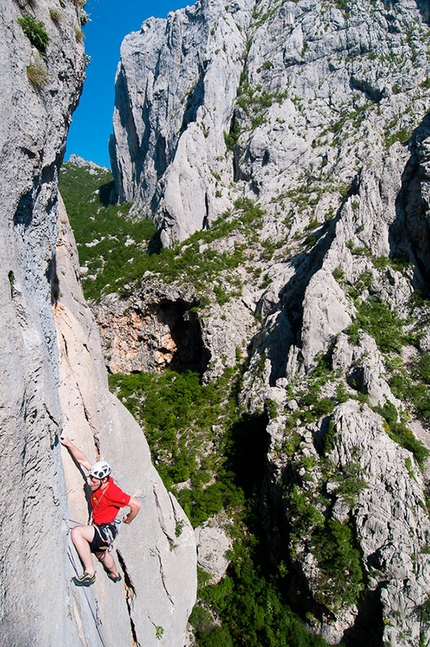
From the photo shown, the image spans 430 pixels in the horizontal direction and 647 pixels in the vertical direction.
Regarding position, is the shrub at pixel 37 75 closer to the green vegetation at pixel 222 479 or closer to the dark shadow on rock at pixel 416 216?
the green vegetation at pixel 222 479

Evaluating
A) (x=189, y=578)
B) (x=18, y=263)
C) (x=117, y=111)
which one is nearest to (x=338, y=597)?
(x=189, y=578)

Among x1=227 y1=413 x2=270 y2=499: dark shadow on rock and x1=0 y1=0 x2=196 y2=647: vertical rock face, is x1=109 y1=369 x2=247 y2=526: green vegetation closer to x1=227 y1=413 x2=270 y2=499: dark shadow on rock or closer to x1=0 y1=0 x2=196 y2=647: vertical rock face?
x1=227 y1=413 x2=270 y2=499: dark shadow on rock

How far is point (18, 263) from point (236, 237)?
3121 cm

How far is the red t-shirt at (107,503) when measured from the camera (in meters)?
5.49

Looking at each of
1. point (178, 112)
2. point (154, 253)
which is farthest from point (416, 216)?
point (178, 112)

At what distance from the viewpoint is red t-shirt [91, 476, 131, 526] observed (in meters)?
5.49

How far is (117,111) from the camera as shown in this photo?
58281 mm

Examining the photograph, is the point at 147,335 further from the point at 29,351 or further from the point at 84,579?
the point at 29,351

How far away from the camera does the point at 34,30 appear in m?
5.13

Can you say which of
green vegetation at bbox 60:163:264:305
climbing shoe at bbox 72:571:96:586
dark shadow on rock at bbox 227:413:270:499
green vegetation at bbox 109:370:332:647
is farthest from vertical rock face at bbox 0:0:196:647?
green vegetation at bbox 60:163:264:305

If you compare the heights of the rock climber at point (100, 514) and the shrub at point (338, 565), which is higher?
the rock climber at point (100, 514)

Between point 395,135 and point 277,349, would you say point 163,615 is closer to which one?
point 277,349

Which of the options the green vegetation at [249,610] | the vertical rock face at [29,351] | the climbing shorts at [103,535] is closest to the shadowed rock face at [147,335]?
the green vegetation at [249,610]

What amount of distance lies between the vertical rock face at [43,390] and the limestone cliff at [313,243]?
325 inches
